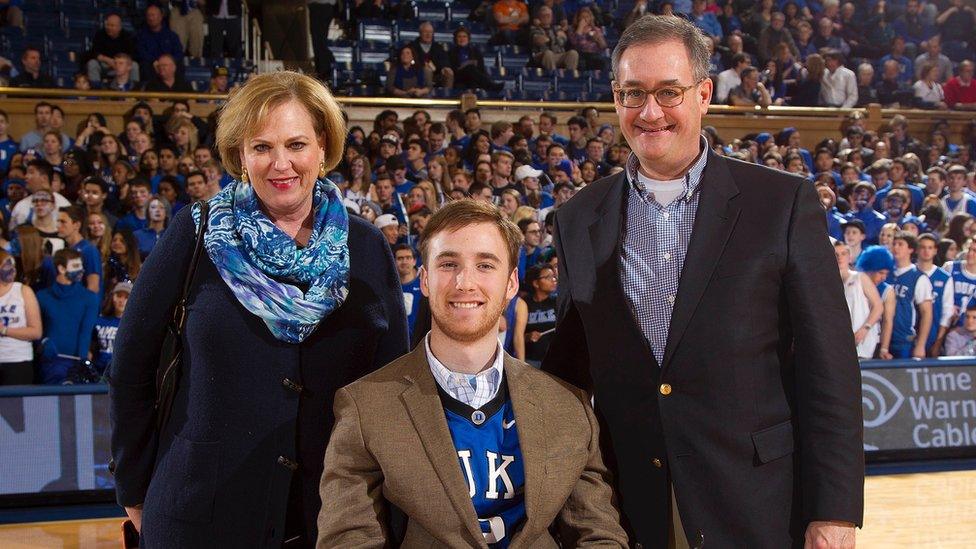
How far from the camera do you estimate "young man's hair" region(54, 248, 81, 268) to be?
6.24 m

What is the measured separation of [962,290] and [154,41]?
8100 millimetres

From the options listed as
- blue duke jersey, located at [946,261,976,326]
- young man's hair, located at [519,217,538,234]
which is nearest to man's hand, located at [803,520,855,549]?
young man's hair, located at [519,217,538,234]

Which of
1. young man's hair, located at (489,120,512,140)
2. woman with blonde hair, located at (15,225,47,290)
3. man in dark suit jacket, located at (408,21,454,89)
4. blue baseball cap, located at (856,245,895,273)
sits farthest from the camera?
man in dark suit jacket, located at (408,21,454,89)

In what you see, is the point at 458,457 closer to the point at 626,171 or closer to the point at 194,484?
the point at 194,484

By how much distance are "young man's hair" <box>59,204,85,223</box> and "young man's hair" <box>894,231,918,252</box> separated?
19.3 ft

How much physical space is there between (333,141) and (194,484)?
0.80 metres

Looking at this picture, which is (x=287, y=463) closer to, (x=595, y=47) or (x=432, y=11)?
(x=595, y=47)

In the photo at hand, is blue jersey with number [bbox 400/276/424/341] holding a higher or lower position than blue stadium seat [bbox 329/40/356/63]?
lower

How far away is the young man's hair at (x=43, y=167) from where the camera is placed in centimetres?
770

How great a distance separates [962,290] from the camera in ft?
25.3

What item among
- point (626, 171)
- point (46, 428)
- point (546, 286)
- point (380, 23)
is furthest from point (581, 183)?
point (626, 171)

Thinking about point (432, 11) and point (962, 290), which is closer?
point (962, 290)

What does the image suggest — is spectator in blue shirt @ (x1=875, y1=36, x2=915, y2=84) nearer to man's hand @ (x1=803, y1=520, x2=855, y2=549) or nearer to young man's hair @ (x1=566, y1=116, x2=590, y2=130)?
young man's hair @ (x1=566, y1=116, x2=590, y2=130)

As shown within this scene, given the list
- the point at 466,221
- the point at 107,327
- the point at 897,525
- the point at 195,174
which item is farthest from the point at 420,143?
the point at 466,221
